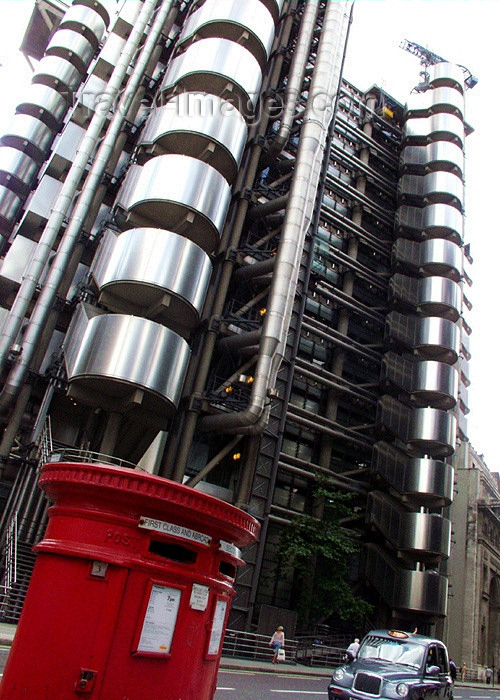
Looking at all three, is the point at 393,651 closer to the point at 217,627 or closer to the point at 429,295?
the point at 217,627

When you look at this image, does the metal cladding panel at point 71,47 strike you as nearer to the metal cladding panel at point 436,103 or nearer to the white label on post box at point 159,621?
the metal cladding panel at point 436,103

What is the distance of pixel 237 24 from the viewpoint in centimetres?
3241

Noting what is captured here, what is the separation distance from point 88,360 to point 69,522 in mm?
19836

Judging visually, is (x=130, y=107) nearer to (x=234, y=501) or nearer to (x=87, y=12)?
(x=87, y=12)

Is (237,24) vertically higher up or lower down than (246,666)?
higher up

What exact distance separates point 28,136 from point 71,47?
7.36 metres

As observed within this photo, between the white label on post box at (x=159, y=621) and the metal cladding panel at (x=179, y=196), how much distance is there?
24.4 m

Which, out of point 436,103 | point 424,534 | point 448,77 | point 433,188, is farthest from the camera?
point 448,77

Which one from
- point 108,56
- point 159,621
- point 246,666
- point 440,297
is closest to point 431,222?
point 440,297

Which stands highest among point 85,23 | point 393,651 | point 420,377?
point 85,23

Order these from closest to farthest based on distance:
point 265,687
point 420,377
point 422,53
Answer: point 265,687, point 420,377, point 422,53

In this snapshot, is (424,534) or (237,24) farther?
(424,534)

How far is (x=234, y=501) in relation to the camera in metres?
27.2

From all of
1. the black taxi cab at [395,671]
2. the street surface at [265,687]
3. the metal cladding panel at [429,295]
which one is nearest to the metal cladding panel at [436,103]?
the metal cladding panel at [429,295]
